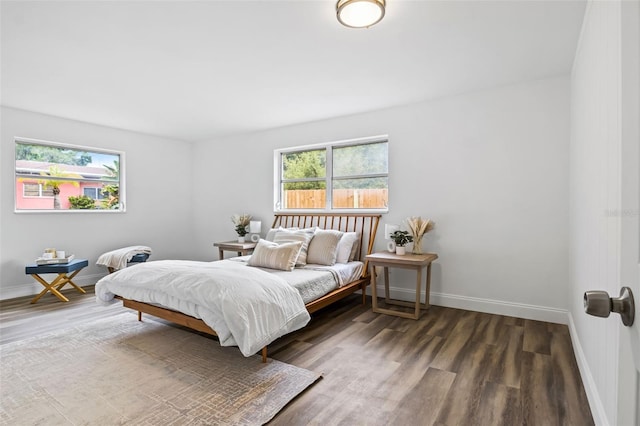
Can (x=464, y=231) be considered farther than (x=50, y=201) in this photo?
No

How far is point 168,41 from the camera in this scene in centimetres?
269

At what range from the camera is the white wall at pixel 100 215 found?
14.3 feet

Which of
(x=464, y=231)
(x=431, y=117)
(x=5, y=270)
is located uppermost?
(x=431, y=117)

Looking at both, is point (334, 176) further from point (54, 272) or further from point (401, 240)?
point (54, 272)

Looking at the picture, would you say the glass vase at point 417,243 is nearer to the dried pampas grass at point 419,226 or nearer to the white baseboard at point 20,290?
the dried pampas grass at point 419,226

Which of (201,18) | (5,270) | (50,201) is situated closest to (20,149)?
(50,201)

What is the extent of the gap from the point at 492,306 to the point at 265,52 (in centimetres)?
365

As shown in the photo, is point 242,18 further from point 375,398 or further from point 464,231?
point 464,231

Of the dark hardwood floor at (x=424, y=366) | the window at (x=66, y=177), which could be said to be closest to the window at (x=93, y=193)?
the window at (x=66, y=177)

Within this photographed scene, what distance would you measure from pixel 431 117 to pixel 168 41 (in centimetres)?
306

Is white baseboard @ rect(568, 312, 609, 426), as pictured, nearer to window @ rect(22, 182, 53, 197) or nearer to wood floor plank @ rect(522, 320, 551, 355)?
wood floor plank @ rect(522, 320, 551, 355)

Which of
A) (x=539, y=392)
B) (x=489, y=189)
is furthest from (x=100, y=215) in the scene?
(x=539, y=392)

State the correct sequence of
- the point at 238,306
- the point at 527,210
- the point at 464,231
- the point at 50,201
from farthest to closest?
the point at 50,201 → the point at 464,231 → the point at 527,210 → the point at 238,306

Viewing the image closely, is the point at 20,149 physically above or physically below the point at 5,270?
above
